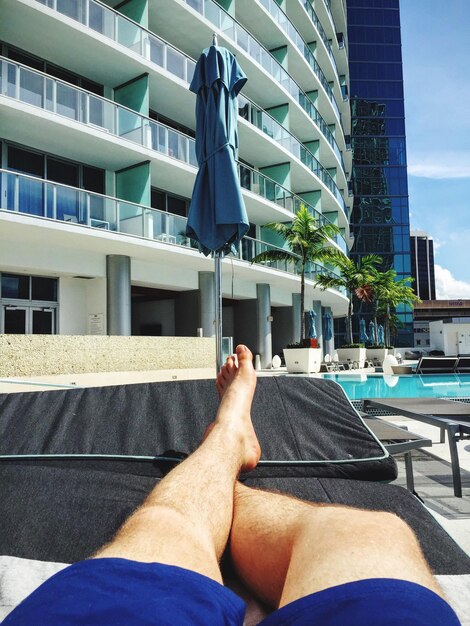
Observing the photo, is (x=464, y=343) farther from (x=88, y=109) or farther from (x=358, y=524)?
(x=358, y=524)

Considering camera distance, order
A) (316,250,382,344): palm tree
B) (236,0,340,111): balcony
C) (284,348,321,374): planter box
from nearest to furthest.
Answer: (284,348,321,374): planter box
(236,0,340,111): balcony
(316,250,382,344): palm tree

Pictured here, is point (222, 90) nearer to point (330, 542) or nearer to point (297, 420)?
point (297, 420)

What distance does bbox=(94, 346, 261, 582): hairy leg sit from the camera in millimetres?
966

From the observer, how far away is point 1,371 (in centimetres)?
957

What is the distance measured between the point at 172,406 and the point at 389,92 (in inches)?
2277

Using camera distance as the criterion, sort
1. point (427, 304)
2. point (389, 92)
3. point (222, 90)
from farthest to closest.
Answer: point (427, 304), point (389, 92), point (222, 90)

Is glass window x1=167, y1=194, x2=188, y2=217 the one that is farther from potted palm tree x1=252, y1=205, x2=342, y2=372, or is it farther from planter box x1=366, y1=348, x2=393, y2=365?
planter box x1=366, y1=348, x2=393, y2=365

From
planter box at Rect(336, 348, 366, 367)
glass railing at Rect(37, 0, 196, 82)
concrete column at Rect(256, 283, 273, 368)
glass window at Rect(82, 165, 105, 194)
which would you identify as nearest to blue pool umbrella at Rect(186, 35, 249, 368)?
glass railing at Rect(37, 0, 196, 82)

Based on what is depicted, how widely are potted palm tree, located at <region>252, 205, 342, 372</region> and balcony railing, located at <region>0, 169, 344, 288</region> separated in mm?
4853

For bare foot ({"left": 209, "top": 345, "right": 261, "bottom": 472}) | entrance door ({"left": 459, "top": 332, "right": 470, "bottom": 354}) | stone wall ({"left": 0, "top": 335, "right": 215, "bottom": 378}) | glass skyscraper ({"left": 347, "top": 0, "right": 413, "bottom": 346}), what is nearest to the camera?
bare foot ({"left": 209, "top": 345, "right": 261, "bottom": 472})

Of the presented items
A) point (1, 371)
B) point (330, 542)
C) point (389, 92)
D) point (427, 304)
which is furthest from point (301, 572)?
point (427, 304)

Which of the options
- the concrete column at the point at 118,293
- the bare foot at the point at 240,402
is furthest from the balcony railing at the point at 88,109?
the bare foot at the point at 240,402

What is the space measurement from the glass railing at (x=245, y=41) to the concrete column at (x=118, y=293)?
9858 mm

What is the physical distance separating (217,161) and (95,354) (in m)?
6.97
